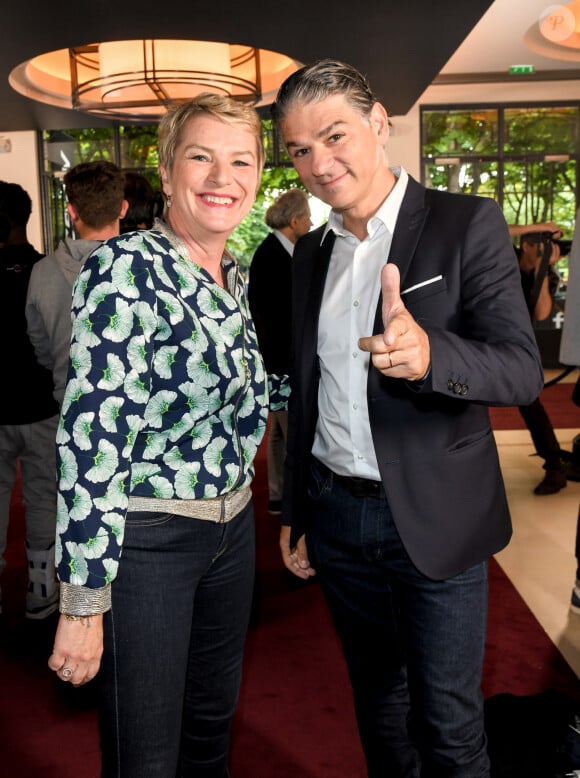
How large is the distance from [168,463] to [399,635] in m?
0.71

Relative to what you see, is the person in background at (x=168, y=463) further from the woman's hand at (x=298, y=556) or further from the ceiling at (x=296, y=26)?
the ceiling at (x=296, y=26)

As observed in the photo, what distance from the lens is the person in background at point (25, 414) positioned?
3.08 m

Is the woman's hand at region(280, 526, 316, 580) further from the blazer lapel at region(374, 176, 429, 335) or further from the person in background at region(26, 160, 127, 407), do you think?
the person in background at region(26, 160, 127, 407)

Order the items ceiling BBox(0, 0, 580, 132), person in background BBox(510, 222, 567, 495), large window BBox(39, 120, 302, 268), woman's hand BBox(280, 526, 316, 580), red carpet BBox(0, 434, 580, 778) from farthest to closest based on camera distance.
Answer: large window BBox(39, 120, 302, 268) → ceiling BBox(0, 0, 580, 132) → person in background BBox(510, 222, 567, 495) → red carpet BBox(0, 434, 580, 778) → woman's hand BBox(280, 526, 316, 580)

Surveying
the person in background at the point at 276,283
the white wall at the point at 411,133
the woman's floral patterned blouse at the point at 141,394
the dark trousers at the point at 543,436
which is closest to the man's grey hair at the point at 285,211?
the person in background at the point at 276,283

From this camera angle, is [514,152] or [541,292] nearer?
[541,292]

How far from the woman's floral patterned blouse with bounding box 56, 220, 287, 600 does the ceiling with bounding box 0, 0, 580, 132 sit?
5058mm

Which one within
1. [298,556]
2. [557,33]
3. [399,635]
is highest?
[557,33]

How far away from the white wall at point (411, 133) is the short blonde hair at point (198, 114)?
10502mm

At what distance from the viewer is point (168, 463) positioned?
4.70 ft

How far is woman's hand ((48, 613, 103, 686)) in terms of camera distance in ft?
4.34

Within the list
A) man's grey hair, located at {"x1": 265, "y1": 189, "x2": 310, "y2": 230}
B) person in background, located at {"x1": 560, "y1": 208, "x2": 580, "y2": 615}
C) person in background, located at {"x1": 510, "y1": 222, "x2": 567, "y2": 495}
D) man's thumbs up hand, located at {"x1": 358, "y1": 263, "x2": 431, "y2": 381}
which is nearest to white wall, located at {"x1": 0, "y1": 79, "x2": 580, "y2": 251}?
person in background, located at {"x1": 510, "y1": 222, "x2": 567, "y2": 495}

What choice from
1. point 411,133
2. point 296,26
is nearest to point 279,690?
point 296,26

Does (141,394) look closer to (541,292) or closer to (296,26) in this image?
(541,292)
